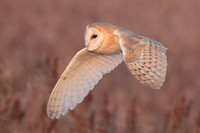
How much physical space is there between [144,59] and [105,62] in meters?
0.69

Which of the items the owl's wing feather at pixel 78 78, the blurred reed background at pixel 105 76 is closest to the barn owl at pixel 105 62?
the owl's wing feather at pixel 78 78

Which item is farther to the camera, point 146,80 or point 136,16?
point 136,16

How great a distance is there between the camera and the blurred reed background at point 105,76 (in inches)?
134

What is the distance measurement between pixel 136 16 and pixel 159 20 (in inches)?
16.7

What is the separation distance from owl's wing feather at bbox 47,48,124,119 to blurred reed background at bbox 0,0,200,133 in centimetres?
17

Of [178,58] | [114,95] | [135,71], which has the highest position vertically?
[135,71]

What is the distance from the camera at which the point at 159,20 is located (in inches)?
281

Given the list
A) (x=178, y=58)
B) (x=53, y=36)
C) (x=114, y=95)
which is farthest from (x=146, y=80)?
(x=53, y=36)

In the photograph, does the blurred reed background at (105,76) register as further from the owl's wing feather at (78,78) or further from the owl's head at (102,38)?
the owl's head at (102,38)

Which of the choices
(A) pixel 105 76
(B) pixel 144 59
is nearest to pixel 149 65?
(B) pixel 144 59

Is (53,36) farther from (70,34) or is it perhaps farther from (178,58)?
(178,58)

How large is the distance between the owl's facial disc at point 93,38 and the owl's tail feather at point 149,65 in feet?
0.96

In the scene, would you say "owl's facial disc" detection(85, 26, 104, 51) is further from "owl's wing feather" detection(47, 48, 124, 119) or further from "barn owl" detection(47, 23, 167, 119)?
"owl's wing feather" detection(47, 48, 124, 119)

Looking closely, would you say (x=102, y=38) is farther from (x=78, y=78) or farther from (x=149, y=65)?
(x=78, y=78)
